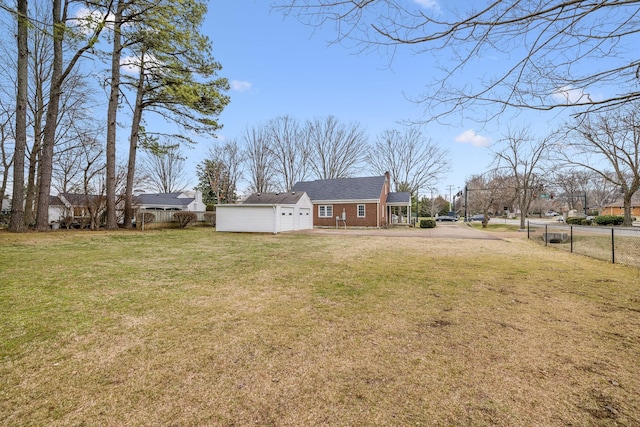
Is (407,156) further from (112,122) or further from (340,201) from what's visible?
(112,122)

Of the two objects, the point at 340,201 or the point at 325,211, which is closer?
the point at 340,201

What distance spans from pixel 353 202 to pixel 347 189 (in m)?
1.78

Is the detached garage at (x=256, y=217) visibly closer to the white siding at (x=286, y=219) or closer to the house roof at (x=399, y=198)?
the white siding at (x=286, y=219)

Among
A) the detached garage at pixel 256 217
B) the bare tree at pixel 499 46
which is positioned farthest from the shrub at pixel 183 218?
the bare tree at pixel 499 46

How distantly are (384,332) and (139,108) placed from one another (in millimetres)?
19171

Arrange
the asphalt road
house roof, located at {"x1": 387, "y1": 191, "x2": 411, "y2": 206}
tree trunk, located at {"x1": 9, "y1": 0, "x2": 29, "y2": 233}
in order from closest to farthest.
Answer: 1. tree trunk, located at {"x1": 9, "y1": 0, "x2": 29, "y2": 233}
2. the asphalt road
3. house roof, located at {"x1": 387, "y1": 191, "x2": 411, "y2": 206}

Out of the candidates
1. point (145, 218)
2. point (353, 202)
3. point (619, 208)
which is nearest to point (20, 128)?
point (145, 218)

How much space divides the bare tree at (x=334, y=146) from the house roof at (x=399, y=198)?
8.41 meters

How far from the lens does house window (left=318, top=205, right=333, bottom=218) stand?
2712 centimetres

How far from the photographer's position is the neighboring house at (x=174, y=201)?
36656 mm

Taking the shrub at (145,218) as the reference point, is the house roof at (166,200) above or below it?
above

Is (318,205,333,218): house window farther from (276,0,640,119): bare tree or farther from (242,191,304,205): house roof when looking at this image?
(276,0,640,119): bare tree

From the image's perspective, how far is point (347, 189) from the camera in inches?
1073

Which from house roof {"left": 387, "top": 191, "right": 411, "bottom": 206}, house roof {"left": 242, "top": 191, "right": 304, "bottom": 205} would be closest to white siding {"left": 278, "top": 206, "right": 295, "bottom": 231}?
house roof {"left": 242, "top": 191, "right": 304, "bottom": 205}
